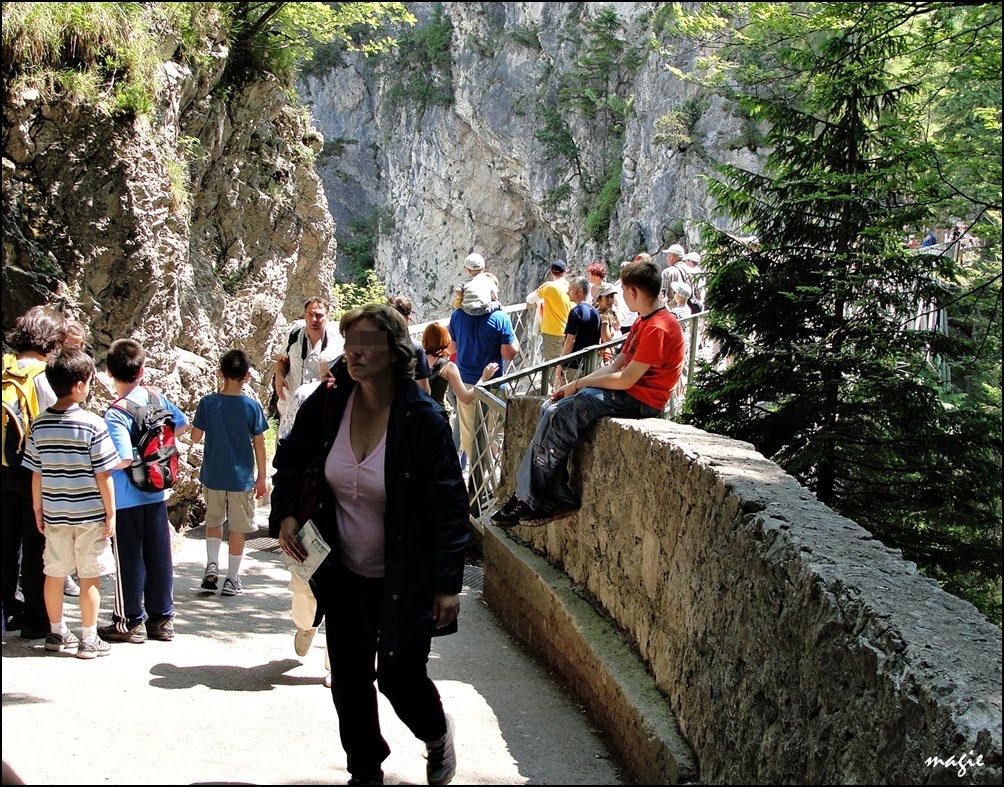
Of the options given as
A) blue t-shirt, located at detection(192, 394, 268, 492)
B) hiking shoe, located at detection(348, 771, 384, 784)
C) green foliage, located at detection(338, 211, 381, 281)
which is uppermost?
green foliage, located at detection(338, 211, 381, 281)

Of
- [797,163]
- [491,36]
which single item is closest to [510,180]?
[491,36]

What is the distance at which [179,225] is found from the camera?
8.82 metres

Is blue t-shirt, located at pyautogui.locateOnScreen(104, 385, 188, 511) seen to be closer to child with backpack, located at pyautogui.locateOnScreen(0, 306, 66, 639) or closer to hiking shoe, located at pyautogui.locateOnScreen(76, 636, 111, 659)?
child with backpack, located at pyautogui.locateOnScreen(0, 306, 66, 639)

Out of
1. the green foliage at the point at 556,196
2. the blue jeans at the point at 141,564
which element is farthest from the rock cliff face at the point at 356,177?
the blue jeans at the point at 141,564

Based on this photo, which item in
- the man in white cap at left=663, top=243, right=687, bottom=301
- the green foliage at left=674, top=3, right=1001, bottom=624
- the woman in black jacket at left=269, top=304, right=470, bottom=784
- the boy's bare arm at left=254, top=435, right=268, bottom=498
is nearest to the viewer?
the woman in black jacket at left=269, top=304, right=470, bottom=784

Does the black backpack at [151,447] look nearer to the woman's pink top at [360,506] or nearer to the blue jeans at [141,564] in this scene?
the blue jeans at [141,564]

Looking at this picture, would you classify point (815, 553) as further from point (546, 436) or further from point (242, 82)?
point (242, 82)

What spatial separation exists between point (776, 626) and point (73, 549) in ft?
11.1

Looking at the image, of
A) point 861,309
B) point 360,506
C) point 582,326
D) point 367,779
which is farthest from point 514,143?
point 367,779

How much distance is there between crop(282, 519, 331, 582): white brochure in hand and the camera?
331 cm

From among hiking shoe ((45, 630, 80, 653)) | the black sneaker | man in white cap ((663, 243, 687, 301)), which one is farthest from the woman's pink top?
man in white cap ((663, 243, 687, 301))

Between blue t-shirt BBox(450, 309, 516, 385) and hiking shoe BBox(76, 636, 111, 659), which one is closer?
hiking shoe BBox(76, 636, 111, 659)

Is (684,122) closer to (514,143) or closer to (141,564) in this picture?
(514,143)

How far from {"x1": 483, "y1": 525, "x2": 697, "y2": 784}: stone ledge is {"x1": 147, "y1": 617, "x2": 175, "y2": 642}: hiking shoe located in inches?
77.8
